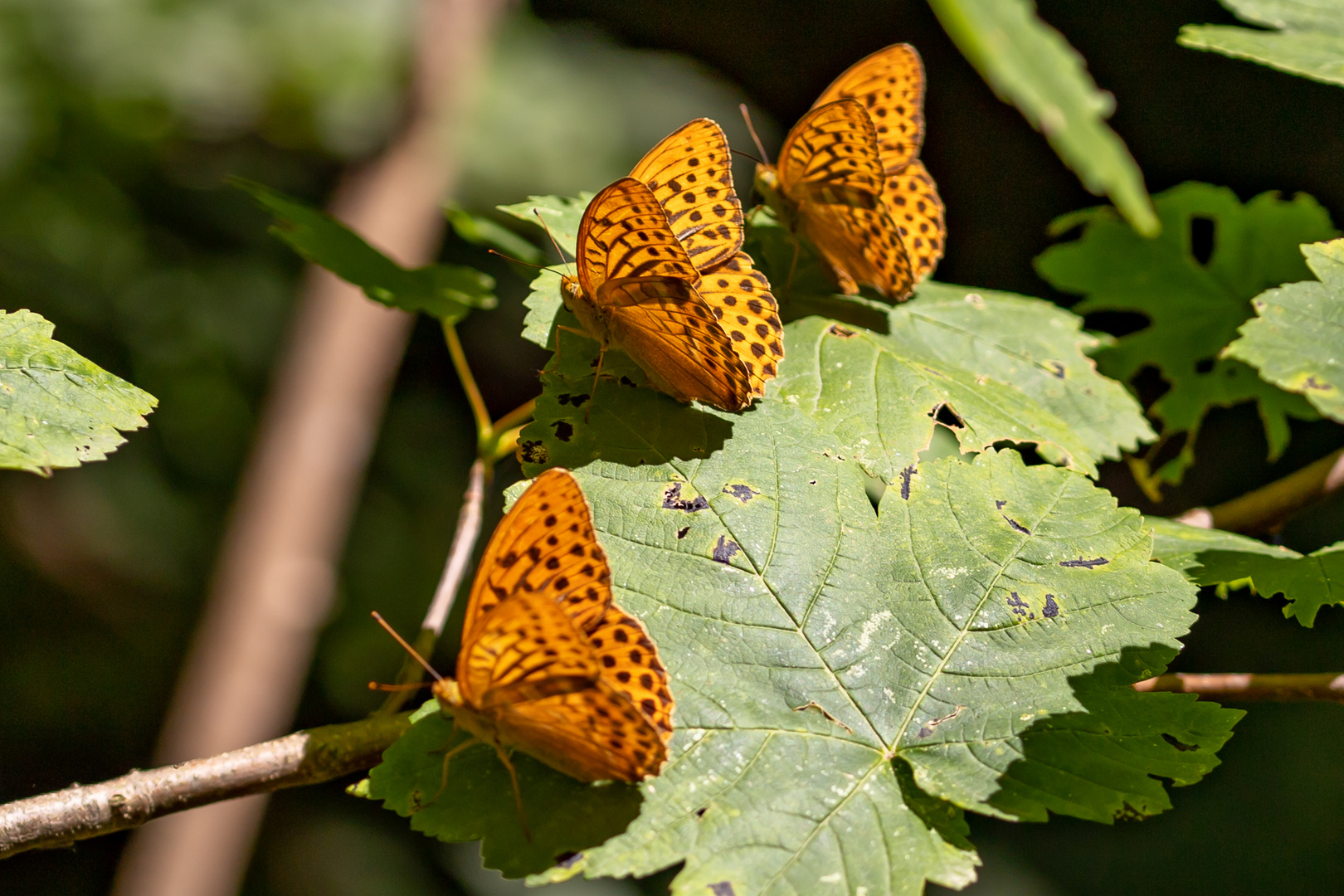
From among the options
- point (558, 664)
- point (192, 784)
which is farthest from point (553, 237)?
point (192, 784)

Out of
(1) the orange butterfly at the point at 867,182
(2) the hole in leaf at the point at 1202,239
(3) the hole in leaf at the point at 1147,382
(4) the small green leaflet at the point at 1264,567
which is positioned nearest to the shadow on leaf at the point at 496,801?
(4) the small green leaflet at the point at 1264,567

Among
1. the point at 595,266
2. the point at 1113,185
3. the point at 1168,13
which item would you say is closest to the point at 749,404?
the point at 595,266

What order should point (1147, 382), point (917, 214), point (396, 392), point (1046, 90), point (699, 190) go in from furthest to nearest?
point (396, 392)
point (1147, 382)
point (917, 214)
point (699, 190)
point (1046, 90)

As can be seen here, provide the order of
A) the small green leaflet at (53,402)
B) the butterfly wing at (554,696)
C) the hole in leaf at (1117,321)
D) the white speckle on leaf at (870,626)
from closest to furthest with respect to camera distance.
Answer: the butterfly wing at (554,696)
the small green leaflet at (53,402)
the white speckle on leaf at (870,626)
the hole in leaf at (1117,321)

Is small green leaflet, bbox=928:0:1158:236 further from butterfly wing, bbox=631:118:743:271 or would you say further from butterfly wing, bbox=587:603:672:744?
butterfly wing, bbox=631:118:743:271

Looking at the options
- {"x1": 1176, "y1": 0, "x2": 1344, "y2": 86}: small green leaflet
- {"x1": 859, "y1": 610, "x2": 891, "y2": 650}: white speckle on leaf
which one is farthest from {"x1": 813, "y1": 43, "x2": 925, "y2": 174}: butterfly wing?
{"x1": 859, "y1": 610, "x2": 891, "y2": 650}: white speckle on leaf

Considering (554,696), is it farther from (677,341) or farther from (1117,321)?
(1117,321)

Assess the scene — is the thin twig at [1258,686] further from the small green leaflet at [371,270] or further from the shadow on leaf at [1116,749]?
the small green leaflet at [371,270]
